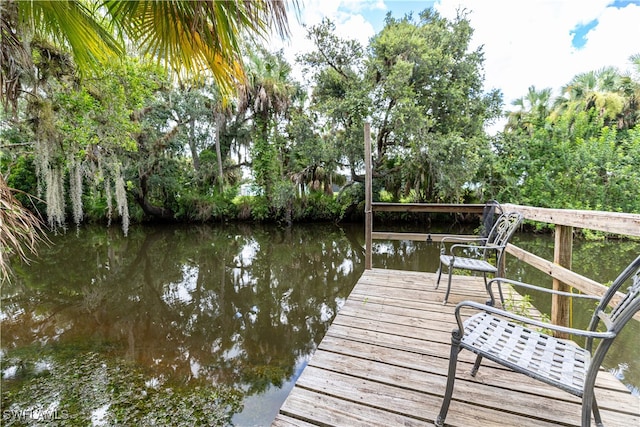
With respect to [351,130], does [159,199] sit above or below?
below

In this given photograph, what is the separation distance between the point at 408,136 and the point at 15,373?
8.63 meters

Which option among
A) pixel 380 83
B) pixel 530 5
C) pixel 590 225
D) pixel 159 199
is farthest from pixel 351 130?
pixel 159 199

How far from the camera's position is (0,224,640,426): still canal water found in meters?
2.25

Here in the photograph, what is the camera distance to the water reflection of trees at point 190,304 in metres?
2.93

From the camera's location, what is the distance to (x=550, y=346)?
4.02ft

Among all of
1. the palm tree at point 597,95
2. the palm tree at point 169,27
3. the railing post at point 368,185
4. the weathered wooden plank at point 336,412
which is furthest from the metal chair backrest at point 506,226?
the palm tree at point 597,95

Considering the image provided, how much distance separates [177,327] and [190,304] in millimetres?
712

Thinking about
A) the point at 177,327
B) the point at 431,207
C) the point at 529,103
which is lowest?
the point at 177,327

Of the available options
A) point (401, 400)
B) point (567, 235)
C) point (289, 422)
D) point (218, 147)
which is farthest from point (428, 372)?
point (218, 147)

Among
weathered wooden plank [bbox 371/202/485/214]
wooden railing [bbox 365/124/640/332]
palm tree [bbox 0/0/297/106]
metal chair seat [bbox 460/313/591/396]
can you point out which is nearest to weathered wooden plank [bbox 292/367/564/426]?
metal chair seat [bbox 460/313/591/396]

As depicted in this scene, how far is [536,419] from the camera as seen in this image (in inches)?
49.5

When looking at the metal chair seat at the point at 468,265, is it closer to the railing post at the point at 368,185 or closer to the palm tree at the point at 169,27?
the railing post at the point at 368,185

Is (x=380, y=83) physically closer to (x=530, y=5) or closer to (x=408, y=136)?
(x=408, y=136)

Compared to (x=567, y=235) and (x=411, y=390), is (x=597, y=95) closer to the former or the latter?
(x=567, y=235)
